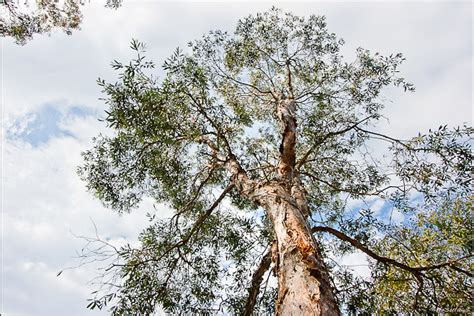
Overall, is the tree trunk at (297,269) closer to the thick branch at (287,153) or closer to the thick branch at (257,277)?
the thick branch at (257,277)

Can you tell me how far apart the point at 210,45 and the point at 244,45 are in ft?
3.27

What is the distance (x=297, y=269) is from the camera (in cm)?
308

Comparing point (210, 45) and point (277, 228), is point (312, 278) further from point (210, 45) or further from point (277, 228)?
point (210, 45)

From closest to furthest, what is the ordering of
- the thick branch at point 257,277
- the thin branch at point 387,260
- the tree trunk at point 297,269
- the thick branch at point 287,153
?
the tree trunk at point 297,269
the thin branch at point 387,260
the thick branch at point 257,277
the thick branch at point 287,153

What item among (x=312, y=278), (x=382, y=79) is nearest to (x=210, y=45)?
(x=382, y=79)

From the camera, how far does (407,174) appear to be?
23.1ft

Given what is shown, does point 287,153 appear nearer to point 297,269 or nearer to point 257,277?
point 257,277

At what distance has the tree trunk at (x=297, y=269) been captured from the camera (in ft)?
8.56

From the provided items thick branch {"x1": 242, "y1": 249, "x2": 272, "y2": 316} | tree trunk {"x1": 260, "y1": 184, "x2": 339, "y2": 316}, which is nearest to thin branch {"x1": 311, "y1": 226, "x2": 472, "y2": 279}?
thick branch {"x1": 242, "y1": 249, "x2": 272, "y2": 316}

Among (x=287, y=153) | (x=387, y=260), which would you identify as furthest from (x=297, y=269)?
(x=287, y=153)

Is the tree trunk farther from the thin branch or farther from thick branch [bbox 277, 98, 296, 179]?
thick branch [bbox 277, 98, 296, 179]

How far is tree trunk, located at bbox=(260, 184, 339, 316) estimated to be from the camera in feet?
8.56

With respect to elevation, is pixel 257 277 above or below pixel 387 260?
below

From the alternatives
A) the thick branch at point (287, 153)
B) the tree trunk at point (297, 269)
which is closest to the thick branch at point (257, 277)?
the tree trunk at point (297, 269)
